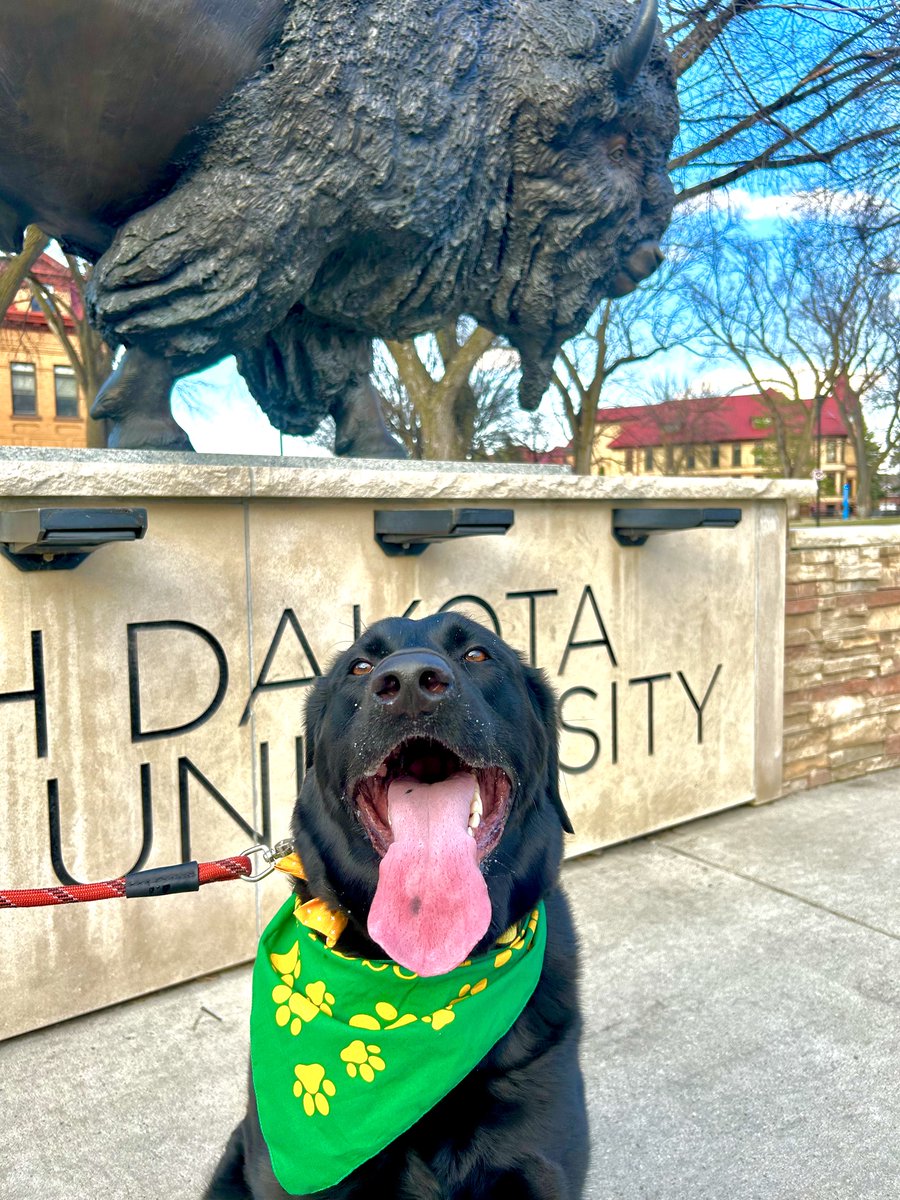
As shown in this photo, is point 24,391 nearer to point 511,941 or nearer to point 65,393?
point 65,393

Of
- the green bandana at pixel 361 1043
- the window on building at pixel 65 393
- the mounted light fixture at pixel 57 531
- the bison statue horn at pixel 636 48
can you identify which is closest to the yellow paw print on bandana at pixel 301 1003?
the green bandana at pixel 361 1043

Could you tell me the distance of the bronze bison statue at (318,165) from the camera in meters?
2.98

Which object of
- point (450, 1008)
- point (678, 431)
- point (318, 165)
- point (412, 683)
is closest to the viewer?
point (412, 683)

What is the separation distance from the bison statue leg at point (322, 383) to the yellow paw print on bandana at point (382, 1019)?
2818 millimetres

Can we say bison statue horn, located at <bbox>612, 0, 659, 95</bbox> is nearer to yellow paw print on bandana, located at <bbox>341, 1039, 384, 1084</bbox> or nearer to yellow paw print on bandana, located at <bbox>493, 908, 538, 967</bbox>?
yellow paw print on bandana, located at <bbox>493, 908, 538, 967</bbox>

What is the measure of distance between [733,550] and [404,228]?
8.19 ft

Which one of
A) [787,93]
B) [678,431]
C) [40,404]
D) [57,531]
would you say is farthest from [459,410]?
[40,404]

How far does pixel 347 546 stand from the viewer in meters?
3.46

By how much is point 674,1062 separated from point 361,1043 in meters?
1.35

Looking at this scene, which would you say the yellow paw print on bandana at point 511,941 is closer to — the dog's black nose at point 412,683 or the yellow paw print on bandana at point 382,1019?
the yellow paw print on bandana at point 382,1019

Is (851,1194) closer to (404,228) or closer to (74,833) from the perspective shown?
(74,833)

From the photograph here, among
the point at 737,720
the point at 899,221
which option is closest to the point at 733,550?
the point at 737,720

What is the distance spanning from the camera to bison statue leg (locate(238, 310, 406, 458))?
402cm

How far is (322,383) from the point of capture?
409cm
